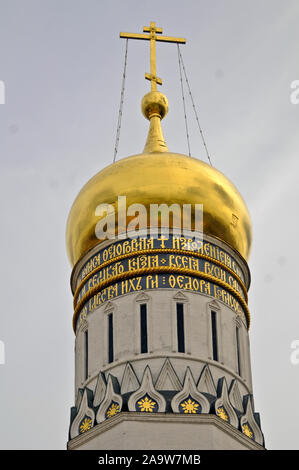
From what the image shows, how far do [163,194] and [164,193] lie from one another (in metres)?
0.03

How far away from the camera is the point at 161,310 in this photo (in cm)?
2423

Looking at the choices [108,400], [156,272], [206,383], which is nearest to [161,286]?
[156,272]

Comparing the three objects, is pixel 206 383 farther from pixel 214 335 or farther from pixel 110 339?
pixel 110 339

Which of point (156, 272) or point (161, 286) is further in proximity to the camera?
point (156, 272)

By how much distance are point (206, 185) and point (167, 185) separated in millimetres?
835

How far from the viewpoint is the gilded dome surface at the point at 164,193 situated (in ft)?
83.4

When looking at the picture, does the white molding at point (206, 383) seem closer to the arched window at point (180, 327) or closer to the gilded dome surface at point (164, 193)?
the arched window at point (180, 327)

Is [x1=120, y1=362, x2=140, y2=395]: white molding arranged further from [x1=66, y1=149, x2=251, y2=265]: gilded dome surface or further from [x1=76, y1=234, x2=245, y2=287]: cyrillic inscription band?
[x1=66, y1=149, x2=251, y2=265]: gilded dome surface

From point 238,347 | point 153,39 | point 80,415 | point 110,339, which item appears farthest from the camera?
point 153,39

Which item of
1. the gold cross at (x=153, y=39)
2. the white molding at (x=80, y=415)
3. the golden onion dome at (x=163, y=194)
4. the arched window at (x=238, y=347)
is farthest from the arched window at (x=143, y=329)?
the gold cross at (x=153, y=39)

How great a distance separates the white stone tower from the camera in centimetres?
2300

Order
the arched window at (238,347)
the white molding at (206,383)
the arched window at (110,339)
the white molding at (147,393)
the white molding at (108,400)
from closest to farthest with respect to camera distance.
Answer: the white molding at (147,393), the white molding at (108,400), the white molding at (206,383), the arched window at (110,339), the arched window at (238,347)

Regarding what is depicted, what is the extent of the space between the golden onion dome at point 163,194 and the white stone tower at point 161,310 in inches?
1.0

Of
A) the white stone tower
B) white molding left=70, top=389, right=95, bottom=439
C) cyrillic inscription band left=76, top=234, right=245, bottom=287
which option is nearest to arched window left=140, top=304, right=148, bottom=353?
the white stone tower
